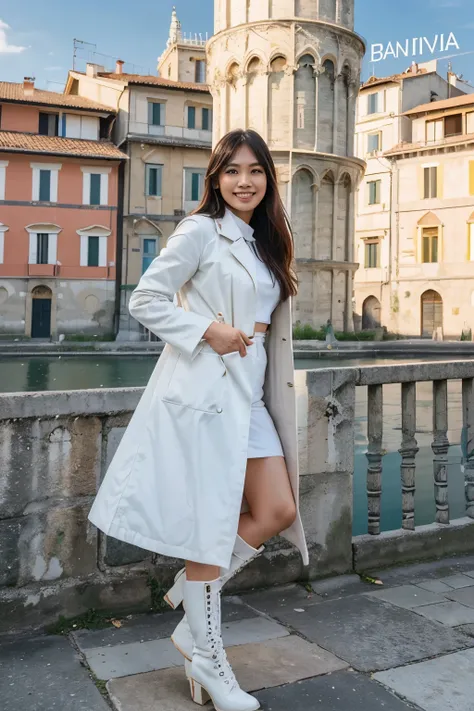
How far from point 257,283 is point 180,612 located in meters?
1.53

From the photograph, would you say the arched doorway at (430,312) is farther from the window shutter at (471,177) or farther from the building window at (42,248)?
the building window at (42,248)

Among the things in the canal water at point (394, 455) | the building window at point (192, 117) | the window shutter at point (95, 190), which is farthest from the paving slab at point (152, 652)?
the building window at point (192, 117)

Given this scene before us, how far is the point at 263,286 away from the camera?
2.40m

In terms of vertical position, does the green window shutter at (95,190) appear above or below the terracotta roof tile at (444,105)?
below

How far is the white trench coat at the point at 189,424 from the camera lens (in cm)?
217

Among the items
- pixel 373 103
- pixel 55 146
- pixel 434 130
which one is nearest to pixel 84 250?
pixel 55 146

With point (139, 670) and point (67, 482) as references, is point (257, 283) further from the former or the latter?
point (139, 670)

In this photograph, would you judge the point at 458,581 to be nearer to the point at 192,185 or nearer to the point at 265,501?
the point at 265,501

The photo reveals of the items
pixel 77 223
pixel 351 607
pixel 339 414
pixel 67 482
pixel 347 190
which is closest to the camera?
pixel 67 482

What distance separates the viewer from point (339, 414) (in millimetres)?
3473

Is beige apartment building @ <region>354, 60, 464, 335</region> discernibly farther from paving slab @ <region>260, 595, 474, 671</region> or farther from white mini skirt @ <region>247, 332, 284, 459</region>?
white mini skirt @ <region>247, 332, 284, 459</region>

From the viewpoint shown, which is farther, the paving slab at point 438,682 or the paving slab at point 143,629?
the paving slab at point 143,629

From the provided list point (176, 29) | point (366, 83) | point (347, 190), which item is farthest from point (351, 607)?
point (176, 29)

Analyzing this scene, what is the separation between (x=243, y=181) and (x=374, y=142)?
4130 centimetres
